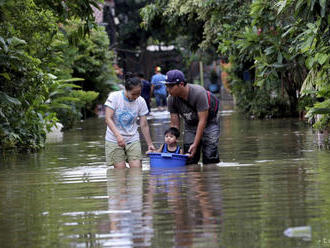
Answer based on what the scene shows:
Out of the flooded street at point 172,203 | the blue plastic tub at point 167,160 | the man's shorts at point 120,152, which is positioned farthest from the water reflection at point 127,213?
the man's shorts at point 120,152

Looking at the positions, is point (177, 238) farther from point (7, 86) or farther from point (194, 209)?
point (7, 86)

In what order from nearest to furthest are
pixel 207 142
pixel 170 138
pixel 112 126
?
pixel 112 126, pixel 170 138, pixel 207 142

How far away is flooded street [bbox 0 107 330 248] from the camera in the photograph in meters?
6.28

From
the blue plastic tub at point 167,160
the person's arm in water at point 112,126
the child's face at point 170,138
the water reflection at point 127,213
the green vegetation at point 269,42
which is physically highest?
the green vegetation at point 269,42

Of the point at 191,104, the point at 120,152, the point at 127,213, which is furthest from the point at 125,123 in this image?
the point at 127,213

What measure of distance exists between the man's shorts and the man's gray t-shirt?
0.74 metres

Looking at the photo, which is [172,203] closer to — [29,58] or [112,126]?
[112,126]

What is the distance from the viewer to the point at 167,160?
1145 centimetres

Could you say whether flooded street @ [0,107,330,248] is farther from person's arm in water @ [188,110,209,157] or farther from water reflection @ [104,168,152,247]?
person's arm in water @ [188,110,209,157]

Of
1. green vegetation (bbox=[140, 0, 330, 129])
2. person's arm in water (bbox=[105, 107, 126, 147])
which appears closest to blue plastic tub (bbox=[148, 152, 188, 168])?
person's arm in water (bbox=[105, 107, 126, 147])

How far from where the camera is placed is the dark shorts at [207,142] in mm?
11898

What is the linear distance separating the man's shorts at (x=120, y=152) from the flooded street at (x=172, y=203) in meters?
0.22

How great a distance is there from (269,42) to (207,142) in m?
5.53

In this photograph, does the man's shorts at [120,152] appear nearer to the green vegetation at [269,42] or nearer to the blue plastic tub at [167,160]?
the blue plastic tub at [167,160]
